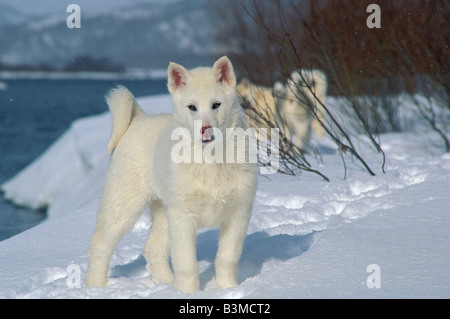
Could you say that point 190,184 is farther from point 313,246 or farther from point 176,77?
point 313,246

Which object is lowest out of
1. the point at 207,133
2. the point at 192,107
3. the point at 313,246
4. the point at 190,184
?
the point at 313,246

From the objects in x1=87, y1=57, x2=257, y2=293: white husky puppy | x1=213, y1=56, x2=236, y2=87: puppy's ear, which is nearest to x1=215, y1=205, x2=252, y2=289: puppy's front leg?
x1=87, y1=57, x2=257, y2=293: white husky puppy

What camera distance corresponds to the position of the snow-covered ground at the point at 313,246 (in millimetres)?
3203

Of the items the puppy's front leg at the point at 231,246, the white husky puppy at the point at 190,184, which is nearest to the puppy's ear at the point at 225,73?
the white husky puppy at the point at 190,184

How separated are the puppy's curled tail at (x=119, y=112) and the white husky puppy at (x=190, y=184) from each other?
0.66 feet

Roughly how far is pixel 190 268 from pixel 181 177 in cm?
56

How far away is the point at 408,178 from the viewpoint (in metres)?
5.54

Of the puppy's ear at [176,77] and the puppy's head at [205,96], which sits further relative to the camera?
the puppy's ear at [176,77]

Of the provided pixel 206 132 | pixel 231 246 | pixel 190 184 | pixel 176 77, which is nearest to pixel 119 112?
pixel 176 77

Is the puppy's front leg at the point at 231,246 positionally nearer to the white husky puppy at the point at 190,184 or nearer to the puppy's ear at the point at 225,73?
the white husky puppy at the point at 190,184

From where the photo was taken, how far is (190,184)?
129 inches

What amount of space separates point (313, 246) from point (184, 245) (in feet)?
3.36
